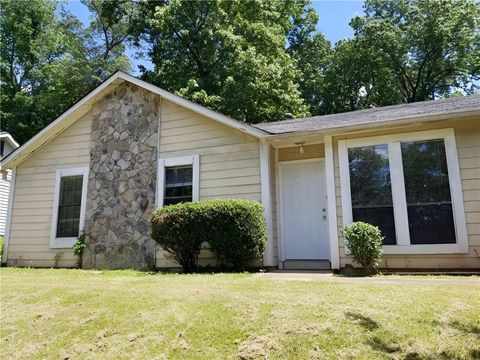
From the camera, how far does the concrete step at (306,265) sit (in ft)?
26.5

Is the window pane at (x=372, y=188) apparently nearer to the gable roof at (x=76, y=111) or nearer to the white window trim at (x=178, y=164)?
the white window trim at (x=178, y=164)

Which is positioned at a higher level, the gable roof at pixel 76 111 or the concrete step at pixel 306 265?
the gable roof at pixel 76 111

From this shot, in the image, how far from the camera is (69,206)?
1024 cm

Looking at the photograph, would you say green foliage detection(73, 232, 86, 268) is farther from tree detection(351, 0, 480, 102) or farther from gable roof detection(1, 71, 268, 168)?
tree detection(351, 0, 480, 102)

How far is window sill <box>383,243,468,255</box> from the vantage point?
6.86m

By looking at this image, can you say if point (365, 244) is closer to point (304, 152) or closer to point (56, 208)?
point (304, 152)

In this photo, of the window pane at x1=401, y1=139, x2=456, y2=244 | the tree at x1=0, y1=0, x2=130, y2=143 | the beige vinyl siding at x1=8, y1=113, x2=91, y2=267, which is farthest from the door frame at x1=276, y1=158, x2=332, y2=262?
the tree at x1=0, y1=0, x2=130, y2=143

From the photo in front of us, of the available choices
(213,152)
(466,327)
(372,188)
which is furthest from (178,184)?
(466,327)

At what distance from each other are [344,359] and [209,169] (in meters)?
6.15

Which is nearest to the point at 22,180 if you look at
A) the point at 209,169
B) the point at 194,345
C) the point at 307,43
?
the point at 209,169

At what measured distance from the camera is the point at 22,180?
1096cm

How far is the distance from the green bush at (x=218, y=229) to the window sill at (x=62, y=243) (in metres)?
3.27

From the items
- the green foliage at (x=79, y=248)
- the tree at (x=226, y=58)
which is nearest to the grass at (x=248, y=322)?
the green foliage at (x=79, y=248)

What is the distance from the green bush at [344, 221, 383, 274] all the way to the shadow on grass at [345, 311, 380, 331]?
9.92 ft
